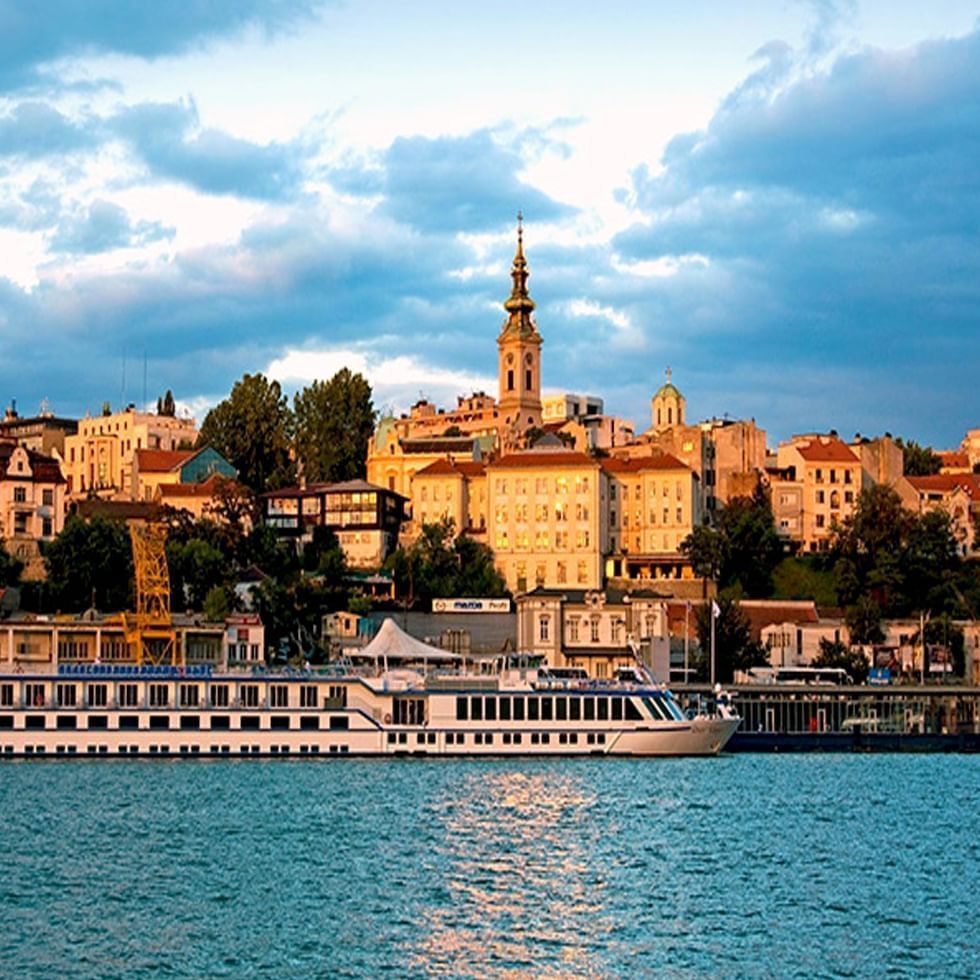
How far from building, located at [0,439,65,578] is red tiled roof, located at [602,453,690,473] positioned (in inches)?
1483

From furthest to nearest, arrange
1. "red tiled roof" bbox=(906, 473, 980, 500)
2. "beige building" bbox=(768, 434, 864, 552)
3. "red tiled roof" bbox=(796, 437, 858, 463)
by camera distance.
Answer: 1. "red tiled roof" bbox=(906, 473, 980, 500)
2. "red tiled roof" bbox=(796, 437, 858, 463)
3. "beige building" bbox=(768, 434, 864, 552)

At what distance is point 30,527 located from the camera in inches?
5103

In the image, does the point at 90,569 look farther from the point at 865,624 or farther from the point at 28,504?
the point at 865,624

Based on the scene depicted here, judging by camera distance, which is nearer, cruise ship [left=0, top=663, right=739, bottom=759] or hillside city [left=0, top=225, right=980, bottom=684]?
cruise ship [left=0, top=663, right=739, bottom=759]

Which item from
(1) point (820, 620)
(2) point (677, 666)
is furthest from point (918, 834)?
(1) point (820, 620)

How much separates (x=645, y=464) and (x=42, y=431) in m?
63.0

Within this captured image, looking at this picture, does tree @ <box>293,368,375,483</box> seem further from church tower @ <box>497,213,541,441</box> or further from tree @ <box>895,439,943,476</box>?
tree @ <box>895,439,943,476</box>

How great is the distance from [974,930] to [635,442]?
387 ft

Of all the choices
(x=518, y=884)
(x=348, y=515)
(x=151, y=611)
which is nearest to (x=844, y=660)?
(x=151, y=611)

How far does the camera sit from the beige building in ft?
467

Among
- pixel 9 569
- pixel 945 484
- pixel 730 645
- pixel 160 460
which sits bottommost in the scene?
pixel 730 645

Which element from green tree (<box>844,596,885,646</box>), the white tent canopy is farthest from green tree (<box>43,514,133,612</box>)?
green tree (<box>844,596,885,646</box>)

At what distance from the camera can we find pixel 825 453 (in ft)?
475

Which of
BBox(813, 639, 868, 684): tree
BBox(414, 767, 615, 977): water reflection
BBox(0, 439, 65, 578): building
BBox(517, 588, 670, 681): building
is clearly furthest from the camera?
BBox(0, 439, 65, 578): building
